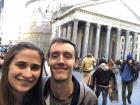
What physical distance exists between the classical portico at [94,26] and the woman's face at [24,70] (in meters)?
39.2

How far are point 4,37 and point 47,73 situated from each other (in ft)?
319

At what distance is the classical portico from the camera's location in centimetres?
4450

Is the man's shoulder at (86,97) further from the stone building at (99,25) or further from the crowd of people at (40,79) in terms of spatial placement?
the stone building at (99,25)

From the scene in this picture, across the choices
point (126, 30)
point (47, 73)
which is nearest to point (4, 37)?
point (126, 30)

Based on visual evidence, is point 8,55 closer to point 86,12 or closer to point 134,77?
point 134,77

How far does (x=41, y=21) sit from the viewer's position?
77250mm

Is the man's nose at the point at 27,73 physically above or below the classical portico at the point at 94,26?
below

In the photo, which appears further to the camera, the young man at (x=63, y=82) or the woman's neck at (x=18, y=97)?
the young man at (x=63, y=82)

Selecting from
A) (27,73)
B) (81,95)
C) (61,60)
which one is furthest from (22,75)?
(81,95)

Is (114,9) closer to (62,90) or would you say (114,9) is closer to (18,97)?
(62,90)

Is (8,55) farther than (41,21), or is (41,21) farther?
(41,21)

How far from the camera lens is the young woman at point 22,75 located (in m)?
2.27

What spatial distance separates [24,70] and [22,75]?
3 centimetres

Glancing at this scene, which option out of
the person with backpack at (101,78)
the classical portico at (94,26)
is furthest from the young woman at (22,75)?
the classical portico at (94,26)
